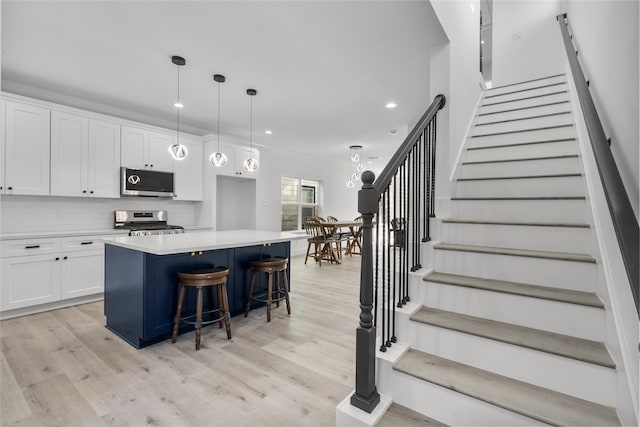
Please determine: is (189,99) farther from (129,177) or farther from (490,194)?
(490,194)

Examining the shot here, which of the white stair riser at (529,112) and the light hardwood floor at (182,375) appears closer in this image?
the light hardwood floor at (182,375)

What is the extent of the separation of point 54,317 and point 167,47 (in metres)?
3.14

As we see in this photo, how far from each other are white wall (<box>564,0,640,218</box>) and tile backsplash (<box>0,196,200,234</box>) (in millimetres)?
5322

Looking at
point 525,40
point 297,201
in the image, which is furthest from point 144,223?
point 525,40

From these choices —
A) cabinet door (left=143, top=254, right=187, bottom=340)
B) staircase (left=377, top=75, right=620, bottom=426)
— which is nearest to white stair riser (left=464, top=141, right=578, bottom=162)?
staircase (left=377, top=75, right=620, bottom=426)

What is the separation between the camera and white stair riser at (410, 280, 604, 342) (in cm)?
142

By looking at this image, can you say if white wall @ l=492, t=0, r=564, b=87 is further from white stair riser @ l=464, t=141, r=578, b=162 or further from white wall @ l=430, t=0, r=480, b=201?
white stair riser @ l=464, t=141, r=578, b=162

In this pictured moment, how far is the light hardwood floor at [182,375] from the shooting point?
5.55 ft

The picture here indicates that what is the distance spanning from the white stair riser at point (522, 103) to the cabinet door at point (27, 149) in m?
5.30

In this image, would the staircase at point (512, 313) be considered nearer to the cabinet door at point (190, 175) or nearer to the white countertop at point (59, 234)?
the white countertop at point (59, 234)

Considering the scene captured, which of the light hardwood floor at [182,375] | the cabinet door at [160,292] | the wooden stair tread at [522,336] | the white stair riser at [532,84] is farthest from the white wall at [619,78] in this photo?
the cabinet door at [160,292]

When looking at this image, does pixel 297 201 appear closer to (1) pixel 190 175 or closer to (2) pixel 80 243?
(1) pixel 190 175

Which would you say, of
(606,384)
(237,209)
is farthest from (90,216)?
(606,384)

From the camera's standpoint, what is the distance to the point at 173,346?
8.39ft
